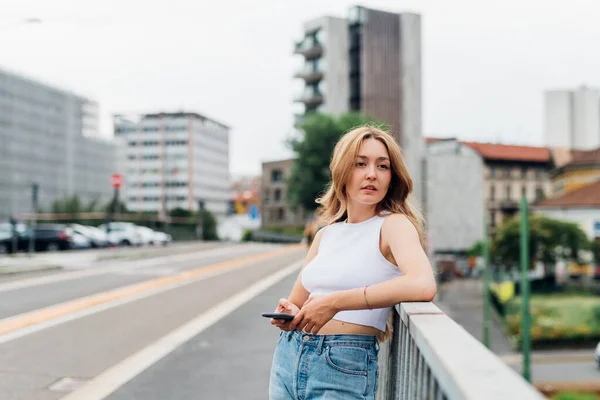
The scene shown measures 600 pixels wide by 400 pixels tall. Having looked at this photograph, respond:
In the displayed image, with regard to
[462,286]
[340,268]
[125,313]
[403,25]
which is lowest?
[462,286]

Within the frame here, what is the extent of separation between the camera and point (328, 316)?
2.49 metres

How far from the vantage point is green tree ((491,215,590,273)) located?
62.0 meters

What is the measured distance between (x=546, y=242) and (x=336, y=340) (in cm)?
6327

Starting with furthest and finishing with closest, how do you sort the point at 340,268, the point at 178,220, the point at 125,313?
1. the point at 178,220
2. the point at 125,313
3. the point at 340,268

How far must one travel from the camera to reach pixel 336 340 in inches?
100

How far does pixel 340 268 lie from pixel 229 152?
15976cm

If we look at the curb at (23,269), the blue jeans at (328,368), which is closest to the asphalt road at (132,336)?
the curb at (23,269)

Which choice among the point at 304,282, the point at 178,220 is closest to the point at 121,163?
the point at 178,220

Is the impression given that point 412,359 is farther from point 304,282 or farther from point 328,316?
point 304,282

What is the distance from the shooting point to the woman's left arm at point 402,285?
96.0 inches

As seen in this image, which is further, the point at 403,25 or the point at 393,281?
the point at 403,25

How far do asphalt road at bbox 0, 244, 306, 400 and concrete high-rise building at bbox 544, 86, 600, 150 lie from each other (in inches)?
4285

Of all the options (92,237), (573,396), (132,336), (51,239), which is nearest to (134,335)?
(132,336)

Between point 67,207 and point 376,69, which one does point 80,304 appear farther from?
point 376,69
